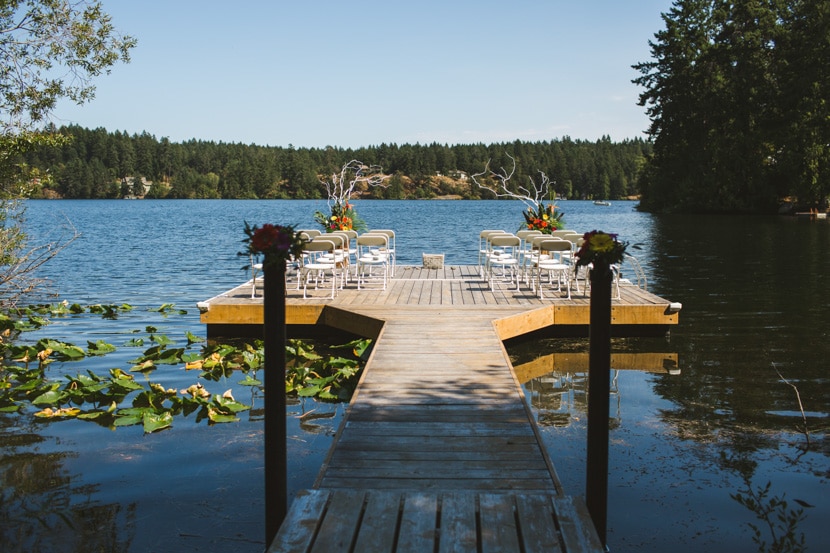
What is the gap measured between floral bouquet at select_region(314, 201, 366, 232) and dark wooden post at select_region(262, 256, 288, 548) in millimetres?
10483

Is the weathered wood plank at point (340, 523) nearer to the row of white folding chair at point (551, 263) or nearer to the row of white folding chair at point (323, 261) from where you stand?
the row of white folding chair at point (323, 261)

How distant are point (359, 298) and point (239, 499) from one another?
19.7 ft

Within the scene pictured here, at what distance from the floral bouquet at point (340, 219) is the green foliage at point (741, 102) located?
1301 inches

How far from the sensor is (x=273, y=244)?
395 cm

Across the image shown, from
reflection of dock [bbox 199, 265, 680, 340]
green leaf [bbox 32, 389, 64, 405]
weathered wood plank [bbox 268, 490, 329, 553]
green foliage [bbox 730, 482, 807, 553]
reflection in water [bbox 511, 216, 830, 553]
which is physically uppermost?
reflection of dock [bbox 199, 265, 680, 340]

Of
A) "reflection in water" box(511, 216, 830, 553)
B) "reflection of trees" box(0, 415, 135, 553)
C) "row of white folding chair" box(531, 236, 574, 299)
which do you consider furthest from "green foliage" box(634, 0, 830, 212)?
"reflection of trees" box(0, 415, 135, 553)

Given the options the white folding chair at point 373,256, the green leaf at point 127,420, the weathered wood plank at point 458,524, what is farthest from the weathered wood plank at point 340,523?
the white folding chair at point 373,256

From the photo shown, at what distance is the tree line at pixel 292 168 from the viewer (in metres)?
103

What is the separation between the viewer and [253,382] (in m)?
7.70

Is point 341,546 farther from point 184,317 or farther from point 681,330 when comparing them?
point 184,317

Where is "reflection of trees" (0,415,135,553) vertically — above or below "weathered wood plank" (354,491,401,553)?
below

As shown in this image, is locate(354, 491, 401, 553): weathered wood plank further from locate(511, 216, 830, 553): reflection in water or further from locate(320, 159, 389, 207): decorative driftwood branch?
locate(320, 159, 389, 207): decorative driftwood branch

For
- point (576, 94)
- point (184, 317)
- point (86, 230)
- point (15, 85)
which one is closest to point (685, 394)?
point (184, 317)

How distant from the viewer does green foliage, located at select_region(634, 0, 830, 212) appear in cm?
4000
